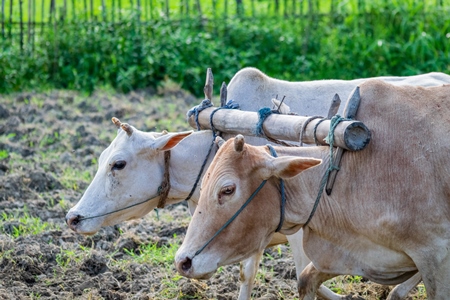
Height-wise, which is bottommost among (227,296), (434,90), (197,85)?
(227,296)

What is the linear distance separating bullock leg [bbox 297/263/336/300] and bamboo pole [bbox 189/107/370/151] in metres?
0.74

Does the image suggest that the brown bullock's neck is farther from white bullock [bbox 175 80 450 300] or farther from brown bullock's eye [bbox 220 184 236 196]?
brown bullock's eye [bbox 220 184 236 196]

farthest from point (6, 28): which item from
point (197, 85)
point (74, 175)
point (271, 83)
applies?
point (271, 83)

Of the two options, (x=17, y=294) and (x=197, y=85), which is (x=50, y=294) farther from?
(x=197, y=85)

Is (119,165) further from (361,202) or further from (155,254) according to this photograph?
(361,202)

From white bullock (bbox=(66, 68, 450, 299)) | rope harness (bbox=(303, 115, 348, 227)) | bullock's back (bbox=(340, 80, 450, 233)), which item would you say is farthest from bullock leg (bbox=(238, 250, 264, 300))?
bullock's back (bbox=(340, 80, 450, 233))

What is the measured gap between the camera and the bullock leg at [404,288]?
4.21m

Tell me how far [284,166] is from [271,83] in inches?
74.7

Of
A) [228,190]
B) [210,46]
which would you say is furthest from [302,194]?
[210,46]

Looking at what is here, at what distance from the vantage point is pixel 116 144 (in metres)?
4.50

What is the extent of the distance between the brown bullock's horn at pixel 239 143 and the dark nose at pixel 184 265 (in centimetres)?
55

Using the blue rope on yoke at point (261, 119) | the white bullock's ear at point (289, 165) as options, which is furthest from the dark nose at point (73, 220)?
the white bullock's ear at point (289, 165)

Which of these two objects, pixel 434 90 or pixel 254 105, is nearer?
pixel 434 90

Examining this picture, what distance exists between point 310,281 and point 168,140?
3.86 feet
